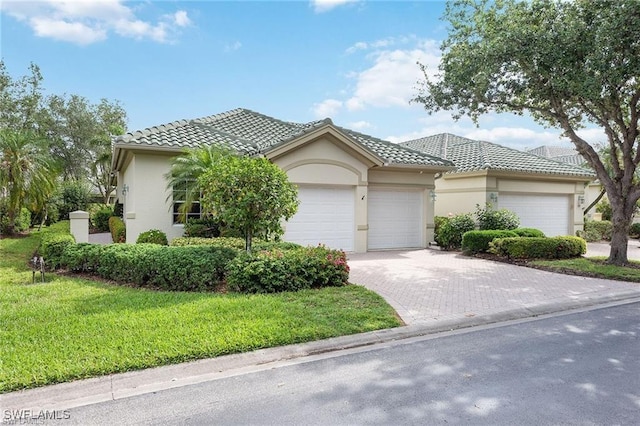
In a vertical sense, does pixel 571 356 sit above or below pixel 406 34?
below

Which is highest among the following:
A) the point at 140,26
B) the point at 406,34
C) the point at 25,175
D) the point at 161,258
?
the point at 406,34

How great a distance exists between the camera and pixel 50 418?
11.7 feet

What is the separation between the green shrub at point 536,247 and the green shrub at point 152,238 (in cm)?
1127

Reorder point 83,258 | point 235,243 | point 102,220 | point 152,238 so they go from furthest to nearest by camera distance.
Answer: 1. point 102,220
2. point 152,238
3. point 235,243
4. point 83,258

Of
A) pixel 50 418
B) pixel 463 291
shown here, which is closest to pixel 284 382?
pixel 50 418

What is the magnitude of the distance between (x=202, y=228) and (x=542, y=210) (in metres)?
16.4

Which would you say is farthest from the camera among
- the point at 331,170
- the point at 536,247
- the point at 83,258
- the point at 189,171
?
the point at 331,170

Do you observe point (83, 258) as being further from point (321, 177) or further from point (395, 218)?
point (395, 218)

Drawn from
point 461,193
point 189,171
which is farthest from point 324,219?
point 461,193

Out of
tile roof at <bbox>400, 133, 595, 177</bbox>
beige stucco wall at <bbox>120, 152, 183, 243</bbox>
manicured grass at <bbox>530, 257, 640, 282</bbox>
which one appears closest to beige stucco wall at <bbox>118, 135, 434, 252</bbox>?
beige stucco wall at <bbox>120, 152, 183, 243</bbox>

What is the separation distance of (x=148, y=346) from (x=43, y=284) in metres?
5.02

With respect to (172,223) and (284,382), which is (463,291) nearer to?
(284,382)

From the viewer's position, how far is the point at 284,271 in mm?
7781

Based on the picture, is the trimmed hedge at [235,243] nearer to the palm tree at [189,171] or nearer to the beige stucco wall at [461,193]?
the palm tree at [189,171]
